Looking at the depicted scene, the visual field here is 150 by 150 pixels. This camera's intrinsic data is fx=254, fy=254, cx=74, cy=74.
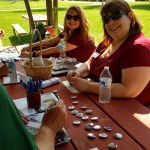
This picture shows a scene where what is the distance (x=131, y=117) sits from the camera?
1.45 m

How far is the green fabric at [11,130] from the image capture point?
0.80m

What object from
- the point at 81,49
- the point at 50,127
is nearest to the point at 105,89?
the point at 50,127

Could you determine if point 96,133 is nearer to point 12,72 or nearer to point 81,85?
point 81,85

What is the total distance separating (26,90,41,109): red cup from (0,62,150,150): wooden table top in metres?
0.19

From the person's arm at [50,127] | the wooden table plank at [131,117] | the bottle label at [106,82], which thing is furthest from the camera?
the bottle label at [106,82]

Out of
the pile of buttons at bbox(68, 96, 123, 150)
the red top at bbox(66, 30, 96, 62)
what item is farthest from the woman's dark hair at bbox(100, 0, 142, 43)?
the red top at bbox(66, 30, 96, 62)

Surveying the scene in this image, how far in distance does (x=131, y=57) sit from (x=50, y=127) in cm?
84

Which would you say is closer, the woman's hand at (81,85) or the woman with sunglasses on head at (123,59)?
the woman with sunglasses on head at (123,59)

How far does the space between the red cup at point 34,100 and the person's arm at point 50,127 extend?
1.14 ft

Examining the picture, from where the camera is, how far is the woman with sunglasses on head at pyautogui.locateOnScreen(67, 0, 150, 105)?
5.53 ft

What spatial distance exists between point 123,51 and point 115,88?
0.29 metres

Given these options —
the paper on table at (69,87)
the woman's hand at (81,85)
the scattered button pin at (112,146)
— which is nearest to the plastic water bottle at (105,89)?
the woman's hand at (81,85)

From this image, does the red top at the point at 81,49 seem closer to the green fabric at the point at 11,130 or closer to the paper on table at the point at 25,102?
the paper on table at the point at 25,102

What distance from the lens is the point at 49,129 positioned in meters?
1.13
